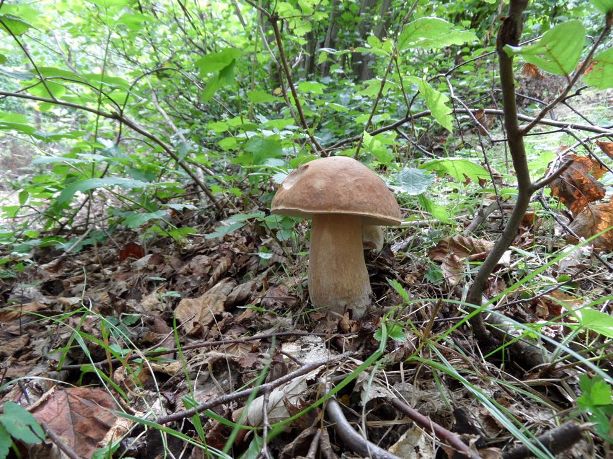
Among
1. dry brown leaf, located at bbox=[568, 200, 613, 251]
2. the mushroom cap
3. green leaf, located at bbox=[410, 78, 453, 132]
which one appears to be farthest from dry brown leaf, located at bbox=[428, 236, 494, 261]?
green leaf, located at bbox=[410, 78, 453, 132]

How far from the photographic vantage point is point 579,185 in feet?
6.01

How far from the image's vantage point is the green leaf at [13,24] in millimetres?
2311

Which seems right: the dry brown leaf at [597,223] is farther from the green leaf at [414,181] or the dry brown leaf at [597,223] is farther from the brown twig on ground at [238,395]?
the brown twig on ground at [238,395]

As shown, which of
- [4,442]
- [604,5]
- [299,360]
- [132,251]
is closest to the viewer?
[604,5]

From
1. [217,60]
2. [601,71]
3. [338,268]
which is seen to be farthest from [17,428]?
[217,60]

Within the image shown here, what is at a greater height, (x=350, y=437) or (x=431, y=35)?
(x=431, y=35)

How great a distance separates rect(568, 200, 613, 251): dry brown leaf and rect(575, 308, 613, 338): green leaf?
1.08 m

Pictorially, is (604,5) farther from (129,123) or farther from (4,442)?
(129,123)

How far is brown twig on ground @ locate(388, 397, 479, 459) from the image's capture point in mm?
978

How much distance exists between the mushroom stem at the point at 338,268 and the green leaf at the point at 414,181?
0.35 meters

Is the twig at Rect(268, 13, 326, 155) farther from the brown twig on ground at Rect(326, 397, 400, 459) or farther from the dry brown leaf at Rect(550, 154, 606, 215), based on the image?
the brown twig on ground at Rect(326, 397, 400, 459)

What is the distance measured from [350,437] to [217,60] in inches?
85.7

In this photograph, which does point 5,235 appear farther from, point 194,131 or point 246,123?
point 194,131

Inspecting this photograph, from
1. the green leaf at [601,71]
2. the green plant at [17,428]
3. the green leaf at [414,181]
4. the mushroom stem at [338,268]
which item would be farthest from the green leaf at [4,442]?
the green leaf at [601,71]
